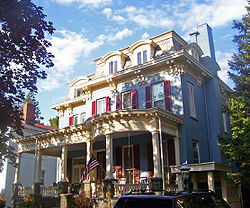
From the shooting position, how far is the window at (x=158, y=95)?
55.8 feet

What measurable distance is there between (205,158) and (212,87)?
499cm

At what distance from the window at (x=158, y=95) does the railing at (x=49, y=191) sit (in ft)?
27.4

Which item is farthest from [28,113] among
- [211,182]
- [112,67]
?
[211,182]

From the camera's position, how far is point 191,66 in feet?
56.4

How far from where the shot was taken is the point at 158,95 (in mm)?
17250

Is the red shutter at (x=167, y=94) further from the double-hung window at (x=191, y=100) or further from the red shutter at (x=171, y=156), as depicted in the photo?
the red shutter at (x=171, y=156)

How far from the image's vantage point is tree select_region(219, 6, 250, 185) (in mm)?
14125

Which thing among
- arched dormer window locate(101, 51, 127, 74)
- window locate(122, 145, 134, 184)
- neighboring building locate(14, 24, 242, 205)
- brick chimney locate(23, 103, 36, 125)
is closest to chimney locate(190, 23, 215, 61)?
neighboring building locate(14, 24, 242, 205)

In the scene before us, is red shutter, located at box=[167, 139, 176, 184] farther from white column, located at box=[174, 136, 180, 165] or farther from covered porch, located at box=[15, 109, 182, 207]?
white column, located at box=[174, 136, 180, 165]

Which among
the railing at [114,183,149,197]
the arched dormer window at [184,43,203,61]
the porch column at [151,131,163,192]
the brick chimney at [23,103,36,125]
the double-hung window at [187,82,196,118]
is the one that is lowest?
the railing at [114,183,149,197]

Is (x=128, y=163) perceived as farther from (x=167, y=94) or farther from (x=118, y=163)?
(x=167, y=94)

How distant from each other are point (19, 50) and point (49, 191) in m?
9.55

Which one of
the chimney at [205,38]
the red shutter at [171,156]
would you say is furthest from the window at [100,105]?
the chimney at [205,38]

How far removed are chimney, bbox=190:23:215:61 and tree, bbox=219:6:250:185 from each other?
265 cm
